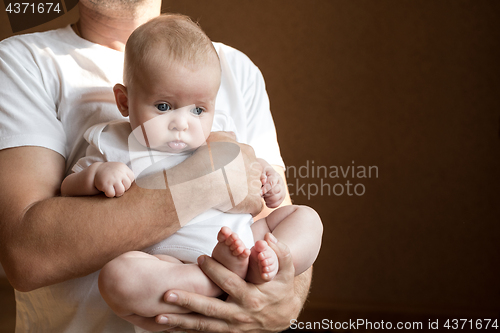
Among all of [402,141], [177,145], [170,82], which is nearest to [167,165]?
[177,145]

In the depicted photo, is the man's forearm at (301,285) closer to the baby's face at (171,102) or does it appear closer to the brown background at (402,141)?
the baby's face at (171,102)

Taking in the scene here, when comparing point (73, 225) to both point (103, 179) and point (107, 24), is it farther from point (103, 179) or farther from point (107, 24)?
point (107, 24)

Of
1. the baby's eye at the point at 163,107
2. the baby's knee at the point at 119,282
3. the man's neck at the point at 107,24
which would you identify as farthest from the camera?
the man's neck at the point at 107,24

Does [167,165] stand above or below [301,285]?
above

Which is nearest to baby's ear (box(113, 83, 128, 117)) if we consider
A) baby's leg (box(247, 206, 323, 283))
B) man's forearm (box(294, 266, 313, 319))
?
baby's leg (box(247, 206, 323, 283))

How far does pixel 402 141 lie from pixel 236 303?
2.03m

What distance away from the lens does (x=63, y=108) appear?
861mm

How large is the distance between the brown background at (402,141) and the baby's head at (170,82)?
1.88m

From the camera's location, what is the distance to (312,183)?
8.99 ft

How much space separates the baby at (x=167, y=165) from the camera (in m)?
0.63

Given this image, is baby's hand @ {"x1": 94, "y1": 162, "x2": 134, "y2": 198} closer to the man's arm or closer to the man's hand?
the man's arm

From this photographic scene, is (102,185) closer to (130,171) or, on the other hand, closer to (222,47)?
(130,171)

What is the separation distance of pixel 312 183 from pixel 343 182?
8.0 inches

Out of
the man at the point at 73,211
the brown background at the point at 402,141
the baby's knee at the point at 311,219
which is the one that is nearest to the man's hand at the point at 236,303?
the man at the point at 73,211
